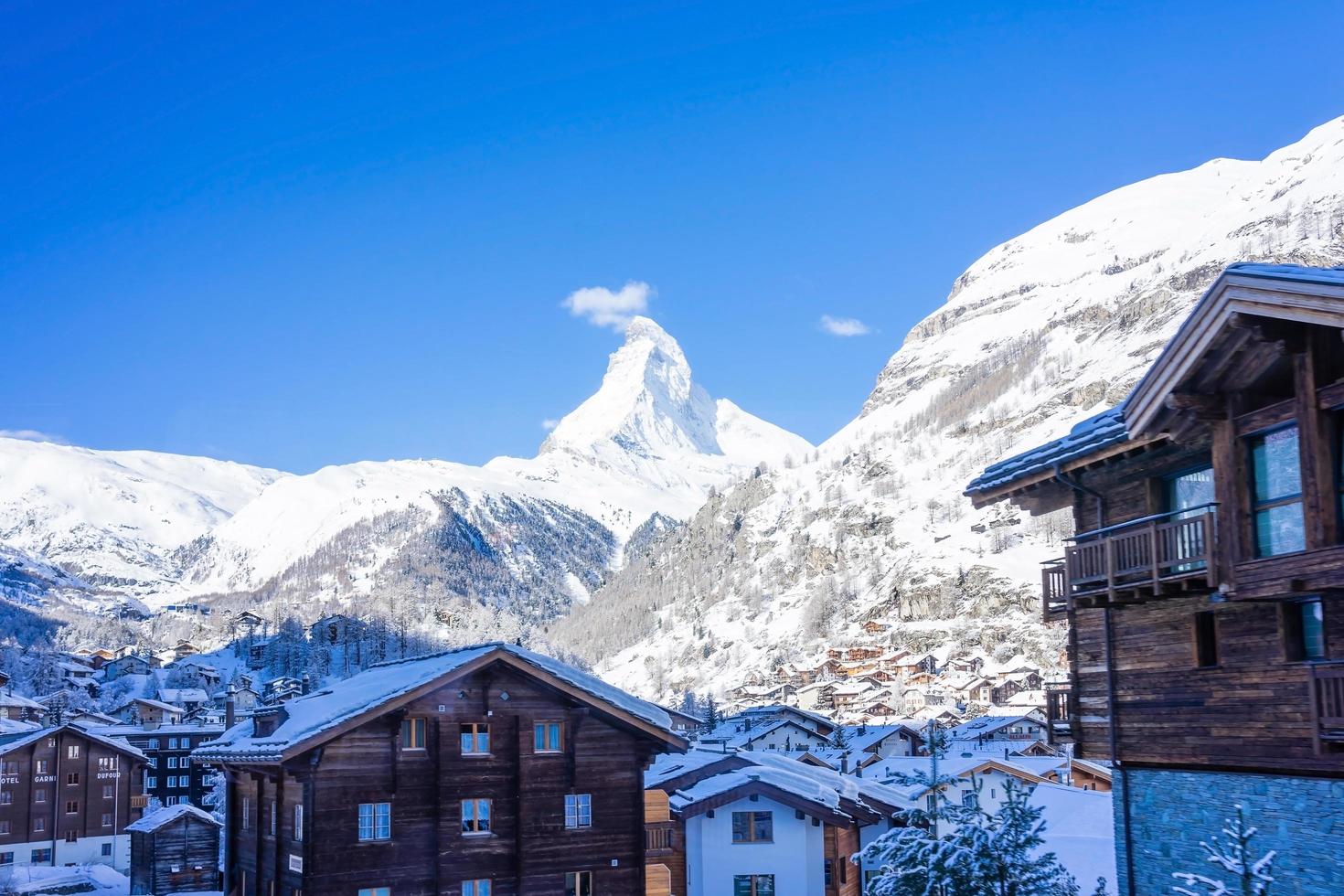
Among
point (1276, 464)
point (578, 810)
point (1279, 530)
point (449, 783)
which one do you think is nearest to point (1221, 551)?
point (1279, 530)

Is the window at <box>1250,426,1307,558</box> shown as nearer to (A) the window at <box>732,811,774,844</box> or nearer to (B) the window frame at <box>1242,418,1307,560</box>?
(B) the window frame at <box>1242,418,1307,560</box>

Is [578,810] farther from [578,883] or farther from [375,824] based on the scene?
[375,824]

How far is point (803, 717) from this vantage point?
10331 cm

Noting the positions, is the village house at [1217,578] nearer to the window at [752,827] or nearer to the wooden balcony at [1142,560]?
the wooden balcony at [1142,560]

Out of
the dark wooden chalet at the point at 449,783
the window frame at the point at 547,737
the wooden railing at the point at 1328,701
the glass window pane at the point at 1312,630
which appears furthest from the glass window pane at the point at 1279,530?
the window frame at the point at 547,737

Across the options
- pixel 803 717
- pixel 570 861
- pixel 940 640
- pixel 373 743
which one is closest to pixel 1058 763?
pixel 803 717

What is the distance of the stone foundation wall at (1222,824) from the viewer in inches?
640

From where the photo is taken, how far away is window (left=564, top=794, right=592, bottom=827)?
2967 cm

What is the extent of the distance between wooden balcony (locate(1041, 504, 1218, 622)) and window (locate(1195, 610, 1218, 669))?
89 centimetres

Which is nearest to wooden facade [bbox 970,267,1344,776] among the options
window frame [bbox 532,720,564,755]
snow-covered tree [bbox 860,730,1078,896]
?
snow-covered tree [bbox 860,730,1078,896]

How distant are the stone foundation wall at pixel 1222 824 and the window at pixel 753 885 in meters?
21.8

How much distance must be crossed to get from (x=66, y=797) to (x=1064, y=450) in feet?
251

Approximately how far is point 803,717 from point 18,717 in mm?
67057

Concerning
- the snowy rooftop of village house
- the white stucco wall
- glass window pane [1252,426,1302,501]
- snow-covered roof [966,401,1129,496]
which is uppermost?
snow-covered roof [966,401,1129,496]
